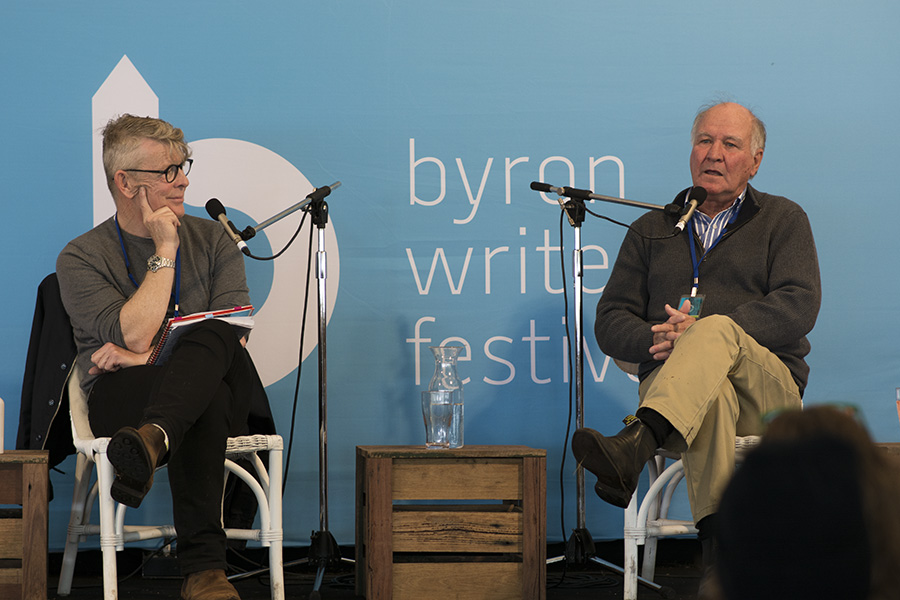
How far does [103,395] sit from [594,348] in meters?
1.51

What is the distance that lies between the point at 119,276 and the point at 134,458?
81 cm

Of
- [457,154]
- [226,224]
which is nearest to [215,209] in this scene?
[226,224]

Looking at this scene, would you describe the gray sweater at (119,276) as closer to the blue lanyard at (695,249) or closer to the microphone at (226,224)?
the microphone at (226,224)

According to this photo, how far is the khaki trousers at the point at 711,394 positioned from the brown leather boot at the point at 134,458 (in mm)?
1019

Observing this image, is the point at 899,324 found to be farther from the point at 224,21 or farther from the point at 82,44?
the point at 82,44

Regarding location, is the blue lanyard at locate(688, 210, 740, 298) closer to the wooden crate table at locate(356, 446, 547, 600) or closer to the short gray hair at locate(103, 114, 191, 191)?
the wooden crate table at locate(356, 446, 547, 600)

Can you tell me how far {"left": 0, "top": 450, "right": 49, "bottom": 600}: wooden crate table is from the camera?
2.07 meters

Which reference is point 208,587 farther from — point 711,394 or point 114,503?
point 711,394

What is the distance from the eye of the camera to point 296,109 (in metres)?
3.02

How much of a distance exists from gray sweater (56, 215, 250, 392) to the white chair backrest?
3 cm

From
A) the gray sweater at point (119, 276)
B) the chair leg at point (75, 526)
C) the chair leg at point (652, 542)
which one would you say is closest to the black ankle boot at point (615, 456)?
the chair leg at point (652, 542)

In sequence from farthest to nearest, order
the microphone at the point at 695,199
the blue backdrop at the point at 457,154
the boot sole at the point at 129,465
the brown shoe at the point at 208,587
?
the blue backdrop at the point at 457,154
the microphone at the point at 695,199
the brown shoe at the point at 208,587
the boot sole at the point at 129,465

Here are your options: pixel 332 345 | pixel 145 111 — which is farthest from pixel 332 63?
pixel 332 345

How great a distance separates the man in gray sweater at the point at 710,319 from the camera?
6.54 ft
